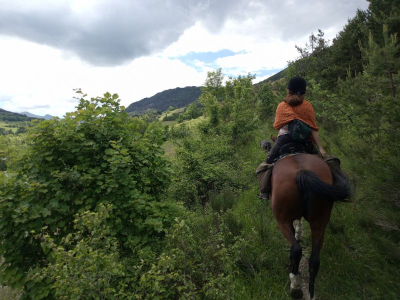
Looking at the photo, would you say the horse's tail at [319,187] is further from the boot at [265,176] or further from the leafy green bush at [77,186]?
the leafy green bush at [77,186]

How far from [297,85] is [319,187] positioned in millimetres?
1884

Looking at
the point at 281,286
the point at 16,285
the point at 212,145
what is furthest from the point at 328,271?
the point at 212,145

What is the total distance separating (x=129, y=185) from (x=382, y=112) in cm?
416

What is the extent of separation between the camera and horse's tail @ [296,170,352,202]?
2.94 m

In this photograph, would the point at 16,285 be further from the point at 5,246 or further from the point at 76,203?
the point at 76,203

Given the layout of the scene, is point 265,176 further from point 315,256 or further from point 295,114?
point 315,256

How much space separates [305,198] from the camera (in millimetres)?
3139

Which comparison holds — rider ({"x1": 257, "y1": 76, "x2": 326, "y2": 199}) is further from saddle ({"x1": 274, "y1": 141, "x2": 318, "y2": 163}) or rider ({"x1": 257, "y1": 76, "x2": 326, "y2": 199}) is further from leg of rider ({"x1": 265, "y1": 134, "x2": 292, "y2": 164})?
saddle ({"x1": 274, "y1": 141, "x2": 318, "y2": 163})

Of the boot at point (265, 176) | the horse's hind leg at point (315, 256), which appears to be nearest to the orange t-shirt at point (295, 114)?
the boot at point (265, 176)

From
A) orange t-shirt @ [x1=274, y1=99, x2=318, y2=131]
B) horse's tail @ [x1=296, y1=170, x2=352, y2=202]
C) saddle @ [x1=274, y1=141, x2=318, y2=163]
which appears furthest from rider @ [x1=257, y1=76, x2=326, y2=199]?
horse's tail @ [x1=296, y1=170, x2=352, y2=202]

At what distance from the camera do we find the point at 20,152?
13.3ft

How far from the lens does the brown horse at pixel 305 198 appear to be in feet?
10.0

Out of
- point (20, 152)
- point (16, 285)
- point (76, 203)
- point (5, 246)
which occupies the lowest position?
point (16, 285)

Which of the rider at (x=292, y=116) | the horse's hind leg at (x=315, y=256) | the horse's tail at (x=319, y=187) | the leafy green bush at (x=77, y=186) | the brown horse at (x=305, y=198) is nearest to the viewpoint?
the horse's tail at (x=319, y=187)
